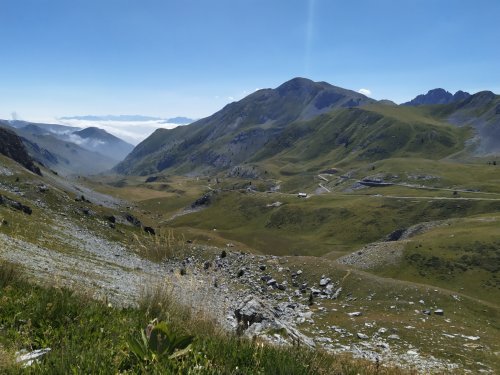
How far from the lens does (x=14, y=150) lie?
13975cm

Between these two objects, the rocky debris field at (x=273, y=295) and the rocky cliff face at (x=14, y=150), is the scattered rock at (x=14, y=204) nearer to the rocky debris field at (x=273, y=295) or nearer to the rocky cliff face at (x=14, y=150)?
the rocky debris field at (x=273, y=295)

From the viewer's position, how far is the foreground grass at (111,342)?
627 centimetres

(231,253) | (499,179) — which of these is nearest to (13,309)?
(231,253)

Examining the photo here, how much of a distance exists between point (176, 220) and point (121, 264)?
413 feet

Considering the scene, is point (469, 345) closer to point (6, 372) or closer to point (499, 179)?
point (6, 372)

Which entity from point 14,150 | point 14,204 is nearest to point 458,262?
point 14,204

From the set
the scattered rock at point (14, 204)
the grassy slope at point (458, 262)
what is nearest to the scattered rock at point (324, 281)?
the grassy slope at point (458, 262)

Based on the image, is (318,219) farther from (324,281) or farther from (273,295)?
(273,295)

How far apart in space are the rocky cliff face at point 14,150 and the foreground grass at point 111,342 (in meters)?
147

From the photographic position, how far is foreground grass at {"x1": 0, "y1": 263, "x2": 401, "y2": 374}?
20.6ft

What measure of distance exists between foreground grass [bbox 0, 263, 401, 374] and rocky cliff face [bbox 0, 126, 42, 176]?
481ft

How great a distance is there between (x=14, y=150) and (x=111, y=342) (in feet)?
514

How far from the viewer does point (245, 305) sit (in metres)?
25.0

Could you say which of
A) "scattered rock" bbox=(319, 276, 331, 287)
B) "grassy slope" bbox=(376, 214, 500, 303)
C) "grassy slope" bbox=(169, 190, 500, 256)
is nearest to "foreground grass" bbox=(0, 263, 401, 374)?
"scattered rock" bbox=(319, 276, 331, 287)
